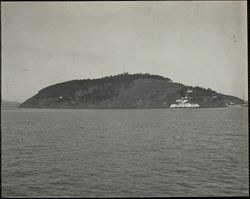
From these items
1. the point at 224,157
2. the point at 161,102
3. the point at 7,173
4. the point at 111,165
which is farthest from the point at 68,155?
the point at 161,102

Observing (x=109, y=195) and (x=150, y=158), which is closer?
(x=109, y=195)

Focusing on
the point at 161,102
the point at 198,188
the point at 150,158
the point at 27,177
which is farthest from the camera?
the point at 161,102

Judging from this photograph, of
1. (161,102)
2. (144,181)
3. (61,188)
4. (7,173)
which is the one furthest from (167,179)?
(161,102)

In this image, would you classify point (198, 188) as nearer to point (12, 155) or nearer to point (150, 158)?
point (150, 158)

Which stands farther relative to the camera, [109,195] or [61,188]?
[61,188]

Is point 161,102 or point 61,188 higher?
point 161,102

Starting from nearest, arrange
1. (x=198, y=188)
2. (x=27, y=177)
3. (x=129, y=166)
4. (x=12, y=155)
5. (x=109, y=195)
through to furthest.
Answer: (x=109, y=195) → (x=198, y=188) → (x=27, y=177) → (x=129, y=166) → (x=12, y=155)

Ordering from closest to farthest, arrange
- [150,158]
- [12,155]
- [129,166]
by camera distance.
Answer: [129,166]
[150,158]
[12,155]

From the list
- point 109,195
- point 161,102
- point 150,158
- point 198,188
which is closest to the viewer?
point 109,195

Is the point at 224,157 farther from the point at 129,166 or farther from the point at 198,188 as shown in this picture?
the point at 198,188
